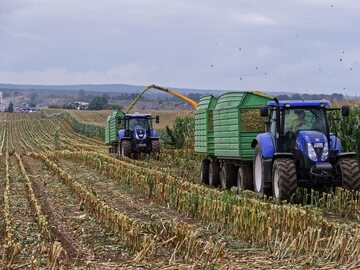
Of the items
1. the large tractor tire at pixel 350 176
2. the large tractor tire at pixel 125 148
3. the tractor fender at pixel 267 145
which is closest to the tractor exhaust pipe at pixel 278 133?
the tractor fender at pixel 267 145

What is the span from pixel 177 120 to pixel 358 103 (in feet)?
61.8

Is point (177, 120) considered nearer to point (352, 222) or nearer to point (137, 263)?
point (352, 222)

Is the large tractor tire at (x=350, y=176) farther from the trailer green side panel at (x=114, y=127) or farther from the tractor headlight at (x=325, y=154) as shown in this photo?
the trailer green side panel at (x=114, y=127)

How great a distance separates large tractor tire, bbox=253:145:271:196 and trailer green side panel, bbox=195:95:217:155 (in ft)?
12.8

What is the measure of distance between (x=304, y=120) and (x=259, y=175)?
1562mm

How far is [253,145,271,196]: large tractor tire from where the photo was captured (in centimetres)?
1422

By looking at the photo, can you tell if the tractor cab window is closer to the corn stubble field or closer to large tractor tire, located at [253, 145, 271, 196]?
the corn stubble field

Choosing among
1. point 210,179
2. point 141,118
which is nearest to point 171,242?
point 210,179

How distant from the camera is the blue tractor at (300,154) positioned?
13.2 meters

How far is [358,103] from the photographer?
1827cm

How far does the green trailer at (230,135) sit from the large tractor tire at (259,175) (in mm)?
923

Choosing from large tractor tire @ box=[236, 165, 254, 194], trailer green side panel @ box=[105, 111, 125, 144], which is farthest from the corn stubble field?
trailer green side panel @ box=[105, 111, 125, 144]

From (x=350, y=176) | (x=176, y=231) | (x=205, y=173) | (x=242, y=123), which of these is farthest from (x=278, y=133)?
(x=205, y=173)

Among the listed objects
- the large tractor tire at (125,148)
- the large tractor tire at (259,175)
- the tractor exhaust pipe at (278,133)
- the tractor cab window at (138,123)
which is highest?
the tractor exhaust pipe at (278,133)
